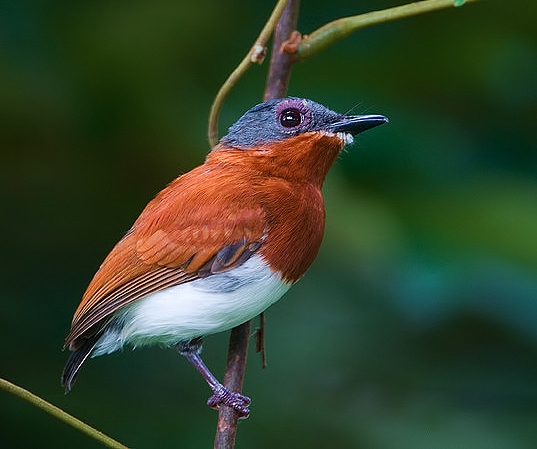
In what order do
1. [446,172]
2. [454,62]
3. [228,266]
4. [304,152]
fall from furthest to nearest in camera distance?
[454,62] → [446,172] → [304,152] → [228,266]

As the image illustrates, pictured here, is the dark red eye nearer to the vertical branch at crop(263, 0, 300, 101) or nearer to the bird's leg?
the vertical branch at crop(263, 0, 300, 101)

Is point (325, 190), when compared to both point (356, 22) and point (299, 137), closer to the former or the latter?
point (299, 137)

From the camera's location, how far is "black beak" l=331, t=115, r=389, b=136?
12.0ft

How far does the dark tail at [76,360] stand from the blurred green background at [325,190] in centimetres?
54

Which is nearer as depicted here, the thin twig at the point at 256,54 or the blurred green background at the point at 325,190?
the thin twig at the point at 256,54

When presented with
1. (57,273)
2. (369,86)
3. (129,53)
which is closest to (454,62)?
(369,86)

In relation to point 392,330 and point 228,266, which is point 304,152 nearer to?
point 228,266

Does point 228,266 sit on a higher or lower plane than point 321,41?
lower

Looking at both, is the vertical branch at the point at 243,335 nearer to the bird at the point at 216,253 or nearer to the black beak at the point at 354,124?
the bird at the point at 216,253

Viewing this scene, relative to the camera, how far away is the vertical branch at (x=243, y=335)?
3.36 meters

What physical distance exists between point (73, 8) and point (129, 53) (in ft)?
0.93

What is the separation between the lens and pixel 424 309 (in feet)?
13.0

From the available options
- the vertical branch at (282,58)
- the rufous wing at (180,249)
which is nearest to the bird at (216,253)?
the rufous wing at (180,249)

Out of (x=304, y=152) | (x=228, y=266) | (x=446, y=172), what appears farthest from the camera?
(x=446, y=172)
